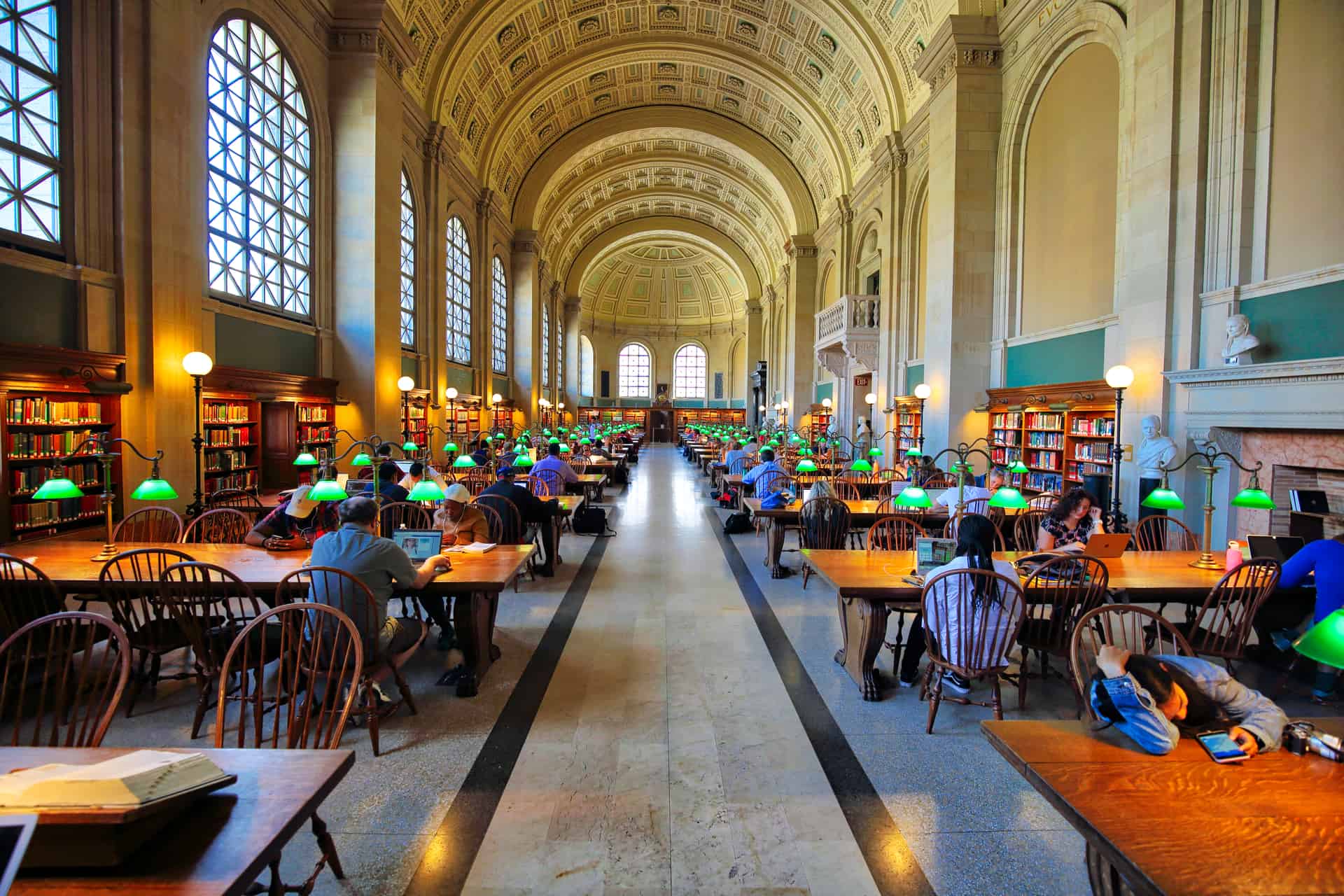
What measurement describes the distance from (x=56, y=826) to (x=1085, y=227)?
11.6 metres

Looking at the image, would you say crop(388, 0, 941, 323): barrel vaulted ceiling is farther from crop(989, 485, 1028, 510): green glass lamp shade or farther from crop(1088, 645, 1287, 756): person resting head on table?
crop(1088, 645, 1287, 756): person resting head on table

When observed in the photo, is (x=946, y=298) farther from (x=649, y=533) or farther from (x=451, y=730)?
(x=451, y=730)

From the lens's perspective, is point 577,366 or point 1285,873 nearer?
point 1285,873

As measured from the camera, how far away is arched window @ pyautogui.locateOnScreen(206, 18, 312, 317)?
8.64m

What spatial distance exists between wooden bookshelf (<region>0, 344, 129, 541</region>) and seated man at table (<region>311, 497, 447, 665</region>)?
11.8 ft

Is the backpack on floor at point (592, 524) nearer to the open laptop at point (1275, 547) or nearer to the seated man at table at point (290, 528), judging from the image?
the seated man at table at point (290, 528)

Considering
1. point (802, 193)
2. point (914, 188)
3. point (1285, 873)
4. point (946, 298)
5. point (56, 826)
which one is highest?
point (802, 193)

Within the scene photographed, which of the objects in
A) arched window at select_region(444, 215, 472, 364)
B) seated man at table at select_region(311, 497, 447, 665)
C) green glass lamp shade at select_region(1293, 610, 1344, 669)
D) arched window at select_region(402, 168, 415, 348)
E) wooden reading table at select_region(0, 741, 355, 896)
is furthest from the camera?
arched window at select_region(444, 215, 472, 364)

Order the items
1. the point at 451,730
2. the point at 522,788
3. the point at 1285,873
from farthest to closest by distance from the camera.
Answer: the point at 451,730, the point at 522,788, the point at 1285,873

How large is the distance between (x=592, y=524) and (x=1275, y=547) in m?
7.44

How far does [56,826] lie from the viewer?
131cm

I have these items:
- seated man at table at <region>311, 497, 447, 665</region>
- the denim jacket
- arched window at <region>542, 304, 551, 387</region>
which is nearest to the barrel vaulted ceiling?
arched window at <region>542, 304, 551, 387</region>

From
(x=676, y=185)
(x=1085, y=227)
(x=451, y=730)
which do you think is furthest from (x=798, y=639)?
(x=676, y=185)

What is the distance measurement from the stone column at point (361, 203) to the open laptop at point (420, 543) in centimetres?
830
